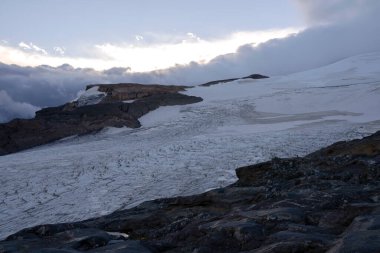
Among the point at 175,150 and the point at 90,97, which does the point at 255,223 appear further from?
the point at 90,97

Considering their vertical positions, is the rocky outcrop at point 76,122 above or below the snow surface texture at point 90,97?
below

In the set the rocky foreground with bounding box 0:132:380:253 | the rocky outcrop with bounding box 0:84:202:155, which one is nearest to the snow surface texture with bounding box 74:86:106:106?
the rocky outcrop with bounding box 0:84:202:155

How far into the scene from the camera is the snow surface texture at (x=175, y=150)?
38.4 feet

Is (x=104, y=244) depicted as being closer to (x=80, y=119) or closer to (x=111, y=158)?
(x=111, y=158)

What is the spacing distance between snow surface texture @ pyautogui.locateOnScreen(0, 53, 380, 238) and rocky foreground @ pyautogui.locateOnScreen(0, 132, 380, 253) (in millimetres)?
3275

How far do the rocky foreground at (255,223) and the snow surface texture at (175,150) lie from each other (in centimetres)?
328

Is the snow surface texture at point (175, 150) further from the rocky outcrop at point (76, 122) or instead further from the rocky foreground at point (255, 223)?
the rocky foreground at point (255, 223)

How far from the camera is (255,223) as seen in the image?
5.50 meters

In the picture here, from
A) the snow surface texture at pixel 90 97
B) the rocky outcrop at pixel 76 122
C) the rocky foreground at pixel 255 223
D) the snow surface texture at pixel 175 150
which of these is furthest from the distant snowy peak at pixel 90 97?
the rocky foreground at pixel 255 223

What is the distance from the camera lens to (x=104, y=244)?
5820mm

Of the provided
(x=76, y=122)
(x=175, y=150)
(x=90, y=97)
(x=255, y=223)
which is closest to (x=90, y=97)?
(x=90, y=97)

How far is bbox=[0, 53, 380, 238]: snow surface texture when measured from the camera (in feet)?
38.4

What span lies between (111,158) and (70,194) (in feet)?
13.8

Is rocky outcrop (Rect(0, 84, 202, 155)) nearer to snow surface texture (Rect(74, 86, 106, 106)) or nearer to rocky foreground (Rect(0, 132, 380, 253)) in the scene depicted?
snow surface texture (Rect(74, 86, 106, 106))
